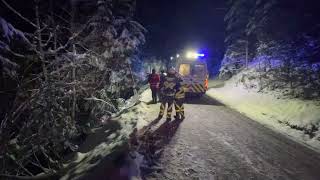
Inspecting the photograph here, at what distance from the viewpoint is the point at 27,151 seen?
10.4 metres

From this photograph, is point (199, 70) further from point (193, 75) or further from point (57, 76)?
point (57, 76)

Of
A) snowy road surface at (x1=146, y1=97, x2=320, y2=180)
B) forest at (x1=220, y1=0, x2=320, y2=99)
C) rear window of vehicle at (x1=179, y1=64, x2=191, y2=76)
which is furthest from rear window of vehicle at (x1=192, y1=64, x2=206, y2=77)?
snowy road surface at (x1=146, y1=97, x2=320, y2=180)

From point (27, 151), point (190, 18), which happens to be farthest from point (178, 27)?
point (27, 151)

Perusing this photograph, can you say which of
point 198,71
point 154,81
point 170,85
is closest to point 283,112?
point 170,85

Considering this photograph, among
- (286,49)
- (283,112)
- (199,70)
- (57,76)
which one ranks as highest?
(286,49)

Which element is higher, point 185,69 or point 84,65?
point 84,65

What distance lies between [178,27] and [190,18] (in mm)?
2532

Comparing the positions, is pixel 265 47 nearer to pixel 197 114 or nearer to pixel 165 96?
pixel 197 114

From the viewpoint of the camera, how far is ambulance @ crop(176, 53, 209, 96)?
23266mm

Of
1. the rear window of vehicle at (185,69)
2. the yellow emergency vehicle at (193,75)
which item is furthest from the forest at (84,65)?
the yellow emergency vehicle at (193,75)

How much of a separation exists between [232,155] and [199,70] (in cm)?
1388

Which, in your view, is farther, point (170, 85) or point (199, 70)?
point (199, 70)

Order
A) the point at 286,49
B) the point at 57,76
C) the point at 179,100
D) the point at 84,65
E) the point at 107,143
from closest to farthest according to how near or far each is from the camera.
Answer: the point at 57,76 < the point at 107,143 < the point at 84,65 < the point at 179,100 < the point at 286,49

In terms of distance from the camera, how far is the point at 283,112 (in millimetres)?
17047
